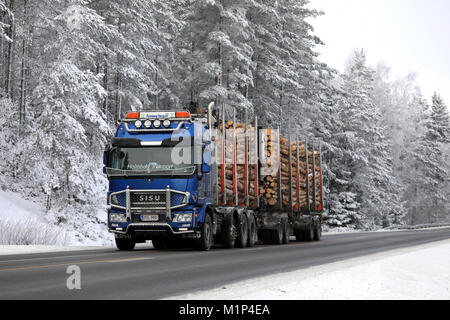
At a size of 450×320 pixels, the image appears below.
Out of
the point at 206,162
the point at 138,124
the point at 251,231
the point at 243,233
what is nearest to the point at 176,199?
the point at 206,162

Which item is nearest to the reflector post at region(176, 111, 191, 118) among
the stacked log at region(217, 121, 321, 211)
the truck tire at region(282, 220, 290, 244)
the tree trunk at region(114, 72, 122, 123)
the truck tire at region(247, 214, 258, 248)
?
the stacked log at region(217, 121, 321, 211)

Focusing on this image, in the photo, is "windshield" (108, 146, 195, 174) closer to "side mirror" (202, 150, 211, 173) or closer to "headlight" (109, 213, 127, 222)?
"side mirror" (202, 150, 211, 173)

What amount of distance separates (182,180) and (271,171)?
7.76 meters

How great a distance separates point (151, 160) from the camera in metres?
17.4

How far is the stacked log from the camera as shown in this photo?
20672 mm

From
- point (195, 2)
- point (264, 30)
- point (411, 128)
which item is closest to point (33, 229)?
point (195, 2)

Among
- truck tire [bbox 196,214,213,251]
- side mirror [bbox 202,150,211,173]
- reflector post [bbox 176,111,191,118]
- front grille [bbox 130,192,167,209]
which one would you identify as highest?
reflector post [bbox 176,111,191,118]

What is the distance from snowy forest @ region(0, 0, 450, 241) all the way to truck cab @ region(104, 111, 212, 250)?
3.00 meters

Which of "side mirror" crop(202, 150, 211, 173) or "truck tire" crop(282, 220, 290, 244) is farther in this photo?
"truck tire" crop(282, 220, 290, 244)

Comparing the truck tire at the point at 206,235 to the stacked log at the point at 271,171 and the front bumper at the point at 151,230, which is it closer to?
Result: the front bumper at the point at 151,230

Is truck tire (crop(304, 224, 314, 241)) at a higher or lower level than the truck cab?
lower

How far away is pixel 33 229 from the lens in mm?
21375
